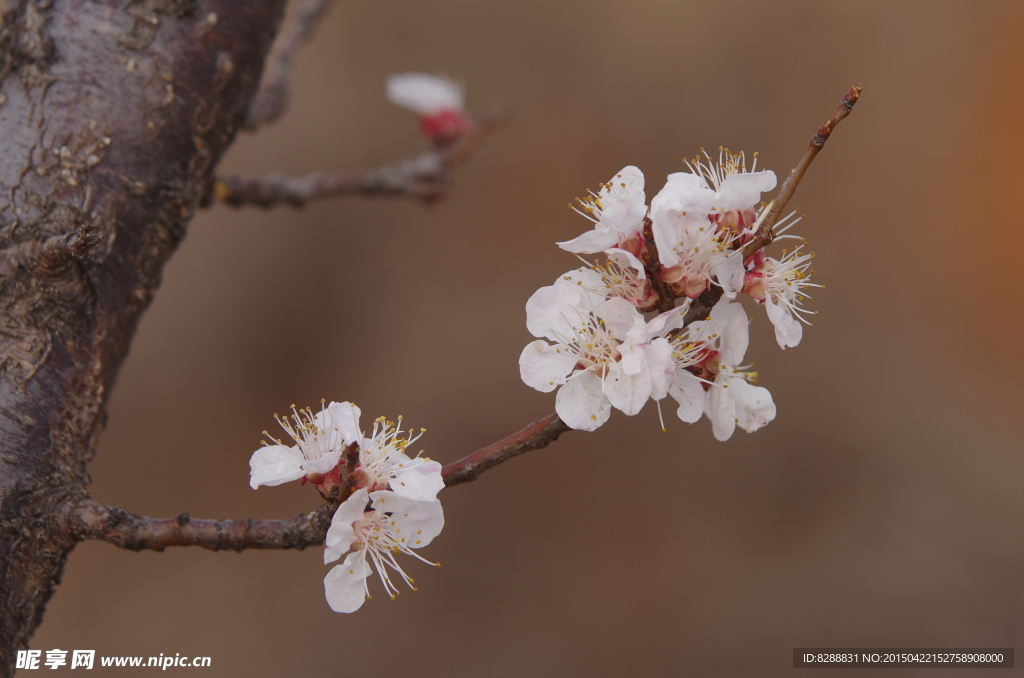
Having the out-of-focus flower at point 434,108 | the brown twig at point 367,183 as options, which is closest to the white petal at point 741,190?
the brown twig at point 367,183

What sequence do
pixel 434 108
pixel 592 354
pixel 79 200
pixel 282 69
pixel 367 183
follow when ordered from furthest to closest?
pixel 434 108
pixel 367 183
pixel 282 69
pixel 79 200
pixel 592 354

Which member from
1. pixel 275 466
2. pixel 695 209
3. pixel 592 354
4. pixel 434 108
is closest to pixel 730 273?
pixel 695 209

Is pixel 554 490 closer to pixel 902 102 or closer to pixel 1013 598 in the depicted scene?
pixel 1013 598

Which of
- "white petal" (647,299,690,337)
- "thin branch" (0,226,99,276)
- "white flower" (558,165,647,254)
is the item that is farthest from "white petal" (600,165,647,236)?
"thin branch" (0,226,99,276)

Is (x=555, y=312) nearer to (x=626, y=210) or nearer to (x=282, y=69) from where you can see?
(x=626, y=210)

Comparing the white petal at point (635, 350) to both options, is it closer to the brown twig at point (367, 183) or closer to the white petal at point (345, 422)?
the white petal at point (345, 422)

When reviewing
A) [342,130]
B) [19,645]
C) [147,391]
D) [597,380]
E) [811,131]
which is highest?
[342,130]

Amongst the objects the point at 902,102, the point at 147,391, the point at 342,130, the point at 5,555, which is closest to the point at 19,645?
the point at 5,555
